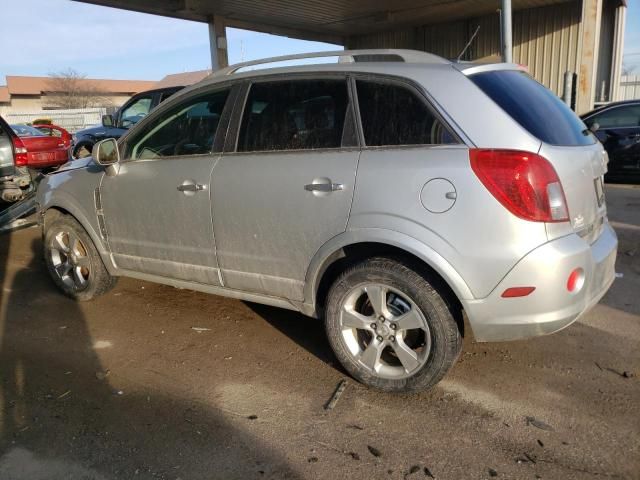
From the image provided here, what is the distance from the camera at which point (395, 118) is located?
3018 millimetres

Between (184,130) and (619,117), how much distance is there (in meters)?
9.00

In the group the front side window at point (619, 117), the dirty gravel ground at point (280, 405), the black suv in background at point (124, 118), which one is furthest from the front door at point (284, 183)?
the front side window at point (619, 117)

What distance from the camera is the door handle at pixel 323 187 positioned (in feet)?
10.1

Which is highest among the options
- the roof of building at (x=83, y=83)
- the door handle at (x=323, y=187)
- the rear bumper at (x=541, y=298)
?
the roof of building at (x=83, y=83)

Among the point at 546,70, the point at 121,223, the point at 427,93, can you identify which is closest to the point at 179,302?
the point at 121,223

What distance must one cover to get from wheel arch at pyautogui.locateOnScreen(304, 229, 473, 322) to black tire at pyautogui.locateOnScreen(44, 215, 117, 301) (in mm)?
2177

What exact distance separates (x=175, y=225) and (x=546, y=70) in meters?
17.1

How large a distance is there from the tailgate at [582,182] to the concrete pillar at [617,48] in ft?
67.3

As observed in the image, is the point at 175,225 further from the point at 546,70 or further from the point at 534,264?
the point at 546,70

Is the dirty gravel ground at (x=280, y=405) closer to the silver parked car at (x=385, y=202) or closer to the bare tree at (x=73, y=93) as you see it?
the silver parked car at (x=385, y=202)

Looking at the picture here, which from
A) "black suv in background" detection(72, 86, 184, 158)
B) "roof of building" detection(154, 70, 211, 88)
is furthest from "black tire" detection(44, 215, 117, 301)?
"roof of building" detection(154, 70, 211, 88)

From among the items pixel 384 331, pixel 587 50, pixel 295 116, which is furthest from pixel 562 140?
pixel 587 50

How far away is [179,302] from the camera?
476 centimetres

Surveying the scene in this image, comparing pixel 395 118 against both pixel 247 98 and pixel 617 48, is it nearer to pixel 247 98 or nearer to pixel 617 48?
pixel 247 98
